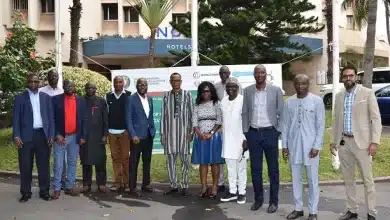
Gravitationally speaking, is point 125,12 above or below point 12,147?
above

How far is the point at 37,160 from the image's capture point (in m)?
7.55

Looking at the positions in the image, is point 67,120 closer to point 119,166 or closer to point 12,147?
point 119,166

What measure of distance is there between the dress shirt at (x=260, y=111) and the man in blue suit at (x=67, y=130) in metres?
2.71

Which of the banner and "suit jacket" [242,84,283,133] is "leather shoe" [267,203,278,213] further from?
the banner

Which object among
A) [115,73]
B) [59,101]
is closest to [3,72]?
Answer: [115,73]

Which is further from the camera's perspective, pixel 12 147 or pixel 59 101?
pixel 12 147

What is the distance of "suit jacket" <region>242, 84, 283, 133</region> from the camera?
6.81 m

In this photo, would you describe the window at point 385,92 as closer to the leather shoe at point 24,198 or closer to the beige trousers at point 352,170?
the beige trousers at point 352,170

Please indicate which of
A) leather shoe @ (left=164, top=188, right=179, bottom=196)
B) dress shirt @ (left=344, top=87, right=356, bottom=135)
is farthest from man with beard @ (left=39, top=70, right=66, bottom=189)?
dress shirt @ (left=344, top=87, right=356, bottom=135)

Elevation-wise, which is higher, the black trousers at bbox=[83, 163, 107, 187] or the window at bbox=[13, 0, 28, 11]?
the window at bbox=[13, 0, 28, 11]

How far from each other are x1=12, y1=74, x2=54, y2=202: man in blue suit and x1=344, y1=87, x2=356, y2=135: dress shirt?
4.13 meters

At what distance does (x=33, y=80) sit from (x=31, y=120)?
578 millimetres

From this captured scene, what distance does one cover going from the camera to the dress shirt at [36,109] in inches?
290

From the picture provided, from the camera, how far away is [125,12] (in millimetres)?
34969
